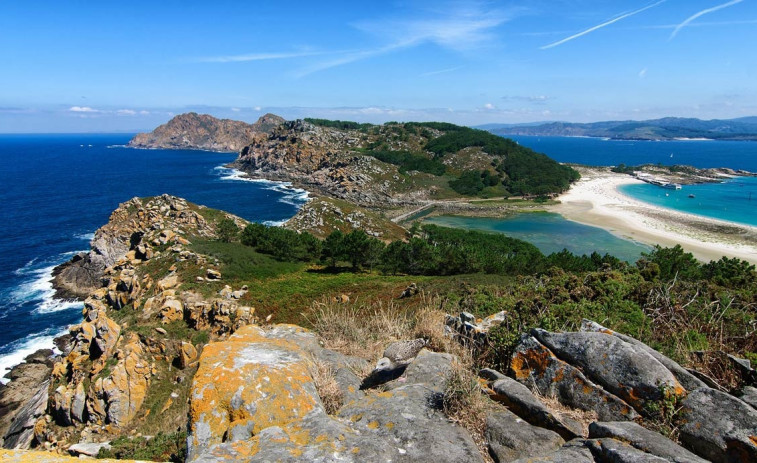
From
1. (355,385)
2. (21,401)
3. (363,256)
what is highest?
(355,385)

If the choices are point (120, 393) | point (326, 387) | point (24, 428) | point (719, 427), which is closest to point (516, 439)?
point (719, 427)

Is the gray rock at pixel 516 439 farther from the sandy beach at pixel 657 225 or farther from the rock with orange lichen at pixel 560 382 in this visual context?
the sandy beach at pixel 657 225

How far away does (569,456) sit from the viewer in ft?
13.5

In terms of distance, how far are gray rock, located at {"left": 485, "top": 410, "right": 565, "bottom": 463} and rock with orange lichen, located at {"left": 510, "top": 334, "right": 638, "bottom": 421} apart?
908 mm

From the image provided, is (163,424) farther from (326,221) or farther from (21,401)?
(326,221)

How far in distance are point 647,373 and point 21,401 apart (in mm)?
37606

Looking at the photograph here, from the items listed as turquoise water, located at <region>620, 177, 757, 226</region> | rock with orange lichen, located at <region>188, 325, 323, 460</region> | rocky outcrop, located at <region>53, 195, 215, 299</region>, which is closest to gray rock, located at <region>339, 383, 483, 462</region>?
rock with orange lichen, located at <region>188, 325, 323, 460</region>

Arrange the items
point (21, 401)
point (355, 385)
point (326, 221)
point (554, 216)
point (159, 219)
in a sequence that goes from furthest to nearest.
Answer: point (554, 216) < point (326, 221) < point (159, 219) < point (21, 401) < point (355, 385)

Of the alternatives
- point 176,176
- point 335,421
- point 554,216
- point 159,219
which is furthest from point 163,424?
point 176,176

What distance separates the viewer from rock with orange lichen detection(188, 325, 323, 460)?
5043mm

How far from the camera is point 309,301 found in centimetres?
2762

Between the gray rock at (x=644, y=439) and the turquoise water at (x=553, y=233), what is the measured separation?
2530 inches

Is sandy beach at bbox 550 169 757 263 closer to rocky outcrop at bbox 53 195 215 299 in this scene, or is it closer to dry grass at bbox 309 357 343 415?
dry grass at bbox 309 357 343 415

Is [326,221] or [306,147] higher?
[306,147]
